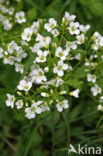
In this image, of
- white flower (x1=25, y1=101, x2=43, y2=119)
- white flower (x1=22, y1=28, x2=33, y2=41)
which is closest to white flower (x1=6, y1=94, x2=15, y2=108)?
white flower (x1=25, y1=101, x2=43, y2=119)

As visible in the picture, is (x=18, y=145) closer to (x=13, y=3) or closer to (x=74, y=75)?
(x=74, y=75)

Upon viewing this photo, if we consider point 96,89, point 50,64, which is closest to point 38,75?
point 50,64

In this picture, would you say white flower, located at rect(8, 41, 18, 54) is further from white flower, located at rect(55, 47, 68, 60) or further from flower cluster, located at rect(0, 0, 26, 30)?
flower cluster, located at rect(0, 0, 26, 30)

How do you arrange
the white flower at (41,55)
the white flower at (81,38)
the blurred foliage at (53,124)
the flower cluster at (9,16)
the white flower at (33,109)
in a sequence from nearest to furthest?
the white flower at (33,109), the white flower at (41,55), the white flower at (81,38), the blurred foliage at (53,124), the flower cluster at (9,16)

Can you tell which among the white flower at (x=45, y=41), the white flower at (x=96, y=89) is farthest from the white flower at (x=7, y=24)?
the white flower at (x=96, y=89)

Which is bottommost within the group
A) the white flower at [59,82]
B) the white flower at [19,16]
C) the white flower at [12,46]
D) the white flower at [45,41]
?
the white flower at [59,82]

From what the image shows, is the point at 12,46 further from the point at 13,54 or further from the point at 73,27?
the point at 73,27

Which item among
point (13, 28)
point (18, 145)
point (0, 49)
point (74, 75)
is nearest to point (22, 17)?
point (13, 28)

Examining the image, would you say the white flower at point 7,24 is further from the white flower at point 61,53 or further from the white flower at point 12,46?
the white flower at point 61,53

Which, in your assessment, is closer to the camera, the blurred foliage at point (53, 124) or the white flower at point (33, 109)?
the white flower at point (33, 109)
